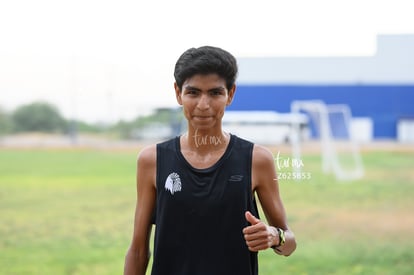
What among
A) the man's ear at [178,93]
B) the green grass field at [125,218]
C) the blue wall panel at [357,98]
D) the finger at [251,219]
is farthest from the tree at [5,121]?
the finger at [251,219]

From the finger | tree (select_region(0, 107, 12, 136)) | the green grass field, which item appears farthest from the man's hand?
tree (select_region(0, 107, 12, 136))

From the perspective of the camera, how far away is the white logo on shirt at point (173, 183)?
1.00 metres

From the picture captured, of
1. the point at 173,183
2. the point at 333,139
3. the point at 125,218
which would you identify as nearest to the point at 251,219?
the point at 173,183

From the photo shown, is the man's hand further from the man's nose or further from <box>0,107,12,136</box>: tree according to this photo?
<box>0,107,12,136</box>: tree

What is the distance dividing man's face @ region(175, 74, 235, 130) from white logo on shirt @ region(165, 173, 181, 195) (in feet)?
0.29

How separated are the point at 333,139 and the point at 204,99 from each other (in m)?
7.35

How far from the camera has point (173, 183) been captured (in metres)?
1.00

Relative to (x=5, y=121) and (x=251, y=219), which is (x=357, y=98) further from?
(x=251, y=219)

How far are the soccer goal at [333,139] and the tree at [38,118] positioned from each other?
14.3ft

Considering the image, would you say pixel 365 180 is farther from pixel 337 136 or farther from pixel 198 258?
pixel 198 258

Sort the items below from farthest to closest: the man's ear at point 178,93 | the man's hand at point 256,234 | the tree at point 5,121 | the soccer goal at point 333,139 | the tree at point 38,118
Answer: the tree at point 5,121 → the tree at point 38,118 → the soccer goal at point 333,139 → the man's ear at point 178,93 → the man's hand at point 256,234

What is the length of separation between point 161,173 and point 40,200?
660cm

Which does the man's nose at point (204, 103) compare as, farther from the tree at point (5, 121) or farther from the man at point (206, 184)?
the tree at point (5, 121)

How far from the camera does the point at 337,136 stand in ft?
27.0
